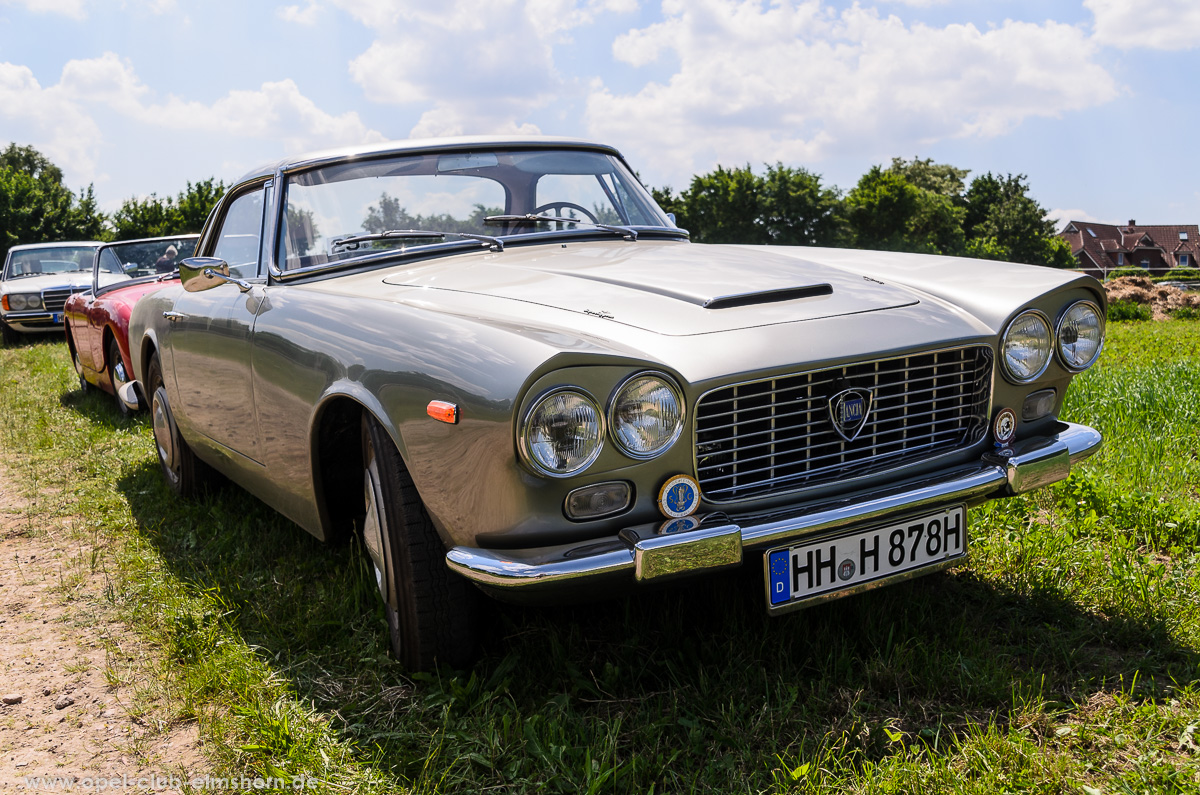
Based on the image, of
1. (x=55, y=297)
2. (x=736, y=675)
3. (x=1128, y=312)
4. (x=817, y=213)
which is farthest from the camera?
(x=817, y=213)

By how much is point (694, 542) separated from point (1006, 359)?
1.12 metres

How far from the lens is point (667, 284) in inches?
98.0

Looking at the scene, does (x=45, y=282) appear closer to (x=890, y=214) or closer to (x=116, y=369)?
(x=116, y=369)

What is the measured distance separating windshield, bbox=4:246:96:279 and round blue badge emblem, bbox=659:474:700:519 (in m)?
13.4

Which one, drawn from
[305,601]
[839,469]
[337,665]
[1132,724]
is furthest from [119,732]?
[1132,724]

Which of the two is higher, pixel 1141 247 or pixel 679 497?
pixel 679 497

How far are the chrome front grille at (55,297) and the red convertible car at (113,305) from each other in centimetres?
500

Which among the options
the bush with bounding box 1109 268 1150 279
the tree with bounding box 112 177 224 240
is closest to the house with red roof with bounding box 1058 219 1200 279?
the bush with bounding box 1109 268 1150 279

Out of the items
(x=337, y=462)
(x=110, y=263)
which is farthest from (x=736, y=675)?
(x=110, y=263)

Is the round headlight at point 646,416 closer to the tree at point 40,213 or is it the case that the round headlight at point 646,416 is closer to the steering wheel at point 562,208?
the steering wheel at point 562,208

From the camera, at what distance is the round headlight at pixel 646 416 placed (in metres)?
1.92

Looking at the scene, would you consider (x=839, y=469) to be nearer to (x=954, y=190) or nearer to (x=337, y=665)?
(x=337, y=665)

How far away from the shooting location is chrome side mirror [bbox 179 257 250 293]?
3.26 m

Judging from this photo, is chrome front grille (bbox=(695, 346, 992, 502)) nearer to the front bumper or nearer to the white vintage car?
the white vintage car
